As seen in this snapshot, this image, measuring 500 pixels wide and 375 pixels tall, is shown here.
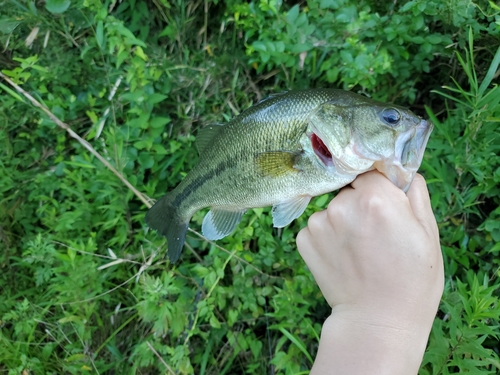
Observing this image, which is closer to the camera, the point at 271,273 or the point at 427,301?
the point at 427,301

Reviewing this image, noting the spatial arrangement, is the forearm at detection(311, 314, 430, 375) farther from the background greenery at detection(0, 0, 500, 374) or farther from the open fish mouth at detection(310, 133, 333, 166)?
the open fish mouth at detection(310, 133, 333, 166)

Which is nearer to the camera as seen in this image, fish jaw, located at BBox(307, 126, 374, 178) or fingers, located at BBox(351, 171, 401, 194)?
fingers, located at BBox(351, 171, 401, 194)

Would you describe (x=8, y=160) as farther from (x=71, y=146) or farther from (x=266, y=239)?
(x=266, y=239)

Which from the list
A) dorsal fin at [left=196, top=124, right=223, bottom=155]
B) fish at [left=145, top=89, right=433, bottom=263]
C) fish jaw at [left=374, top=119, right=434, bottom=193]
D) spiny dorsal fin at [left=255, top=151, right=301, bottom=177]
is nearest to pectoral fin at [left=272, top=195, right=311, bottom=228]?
fish at [left=145, top=89, right=433, bottom=263]

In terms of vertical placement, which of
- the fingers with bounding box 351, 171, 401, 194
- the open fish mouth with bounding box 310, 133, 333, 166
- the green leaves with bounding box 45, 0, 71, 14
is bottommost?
the fingers with bounding box 351, 171, 401, 194

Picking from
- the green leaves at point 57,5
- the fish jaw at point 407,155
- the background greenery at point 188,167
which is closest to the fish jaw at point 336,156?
the fish jaw at point 407,155

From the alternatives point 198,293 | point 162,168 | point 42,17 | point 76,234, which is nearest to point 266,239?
point 198,293

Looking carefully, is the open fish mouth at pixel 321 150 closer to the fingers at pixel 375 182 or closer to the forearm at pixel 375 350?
the fingers at pixel 375 182
